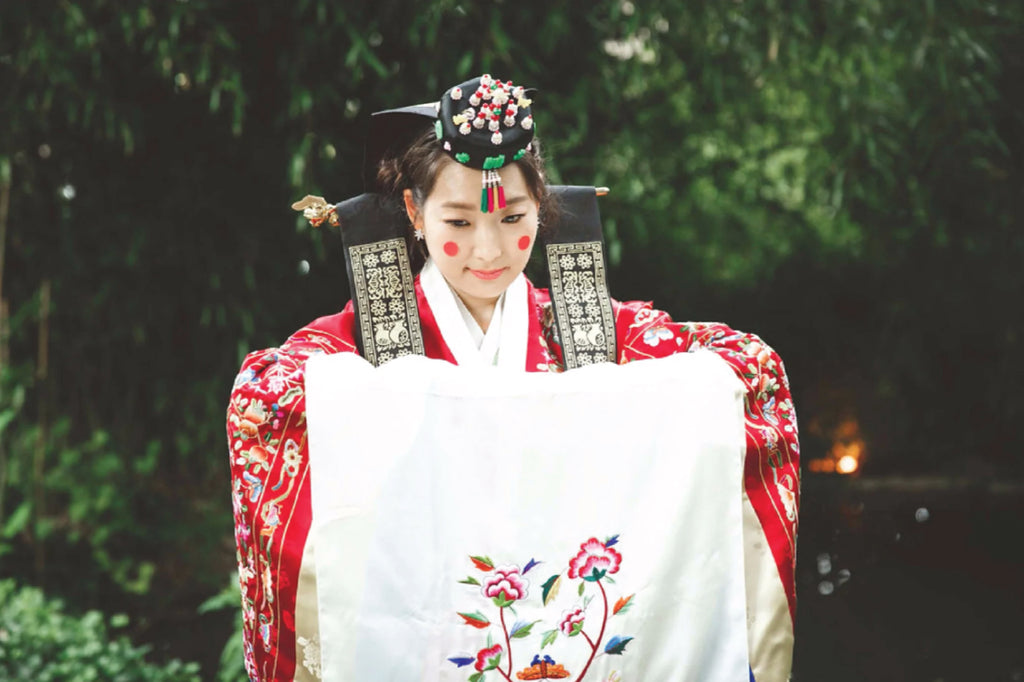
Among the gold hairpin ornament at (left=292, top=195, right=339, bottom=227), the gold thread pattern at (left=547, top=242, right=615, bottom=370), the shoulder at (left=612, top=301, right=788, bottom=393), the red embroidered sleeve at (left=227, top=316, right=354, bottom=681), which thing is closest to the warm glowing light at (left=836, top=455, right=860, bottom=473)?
the shoulder at (left=612, top=301, right=788, bottom=393)

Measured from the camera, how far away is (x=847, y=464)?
5.46 meters

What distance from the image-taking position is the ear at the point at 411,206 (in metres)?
2.13

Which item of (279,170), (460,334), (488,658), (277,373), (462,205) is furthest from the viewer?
(279,170)

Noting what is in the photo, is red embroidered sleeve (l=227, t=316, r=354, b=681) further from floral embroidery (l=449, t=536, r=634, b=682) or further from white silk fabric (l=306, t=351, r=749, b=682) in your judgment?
floral embroidery (l=449, t=536, r=634, b=682)

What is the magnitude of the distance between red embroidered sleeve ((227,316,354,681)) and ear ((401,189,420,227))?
0.39m

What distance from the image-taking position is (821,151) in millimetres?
4930

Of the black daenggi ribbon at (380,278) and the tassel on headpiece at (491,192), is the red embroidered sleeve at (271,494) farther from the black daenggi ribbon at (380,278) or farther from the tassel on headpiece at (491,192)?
the tassel on headpiece at (491,192)

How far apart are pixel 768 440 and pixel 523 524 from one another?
0.46 m

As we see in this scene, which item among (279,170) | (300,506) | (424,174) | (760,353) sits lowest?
(300,506)

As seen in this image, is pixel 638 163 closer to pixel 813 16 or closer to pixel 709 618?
pixel 813 16

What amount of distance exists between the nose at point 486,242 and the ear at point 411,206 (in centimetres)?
A: 18

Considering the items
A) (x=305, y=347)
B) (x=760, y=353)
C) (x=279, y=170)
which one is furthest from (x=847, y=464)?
(x=305, y=347)

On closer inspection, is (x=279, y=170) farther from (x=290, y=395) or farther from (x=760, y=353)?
(x=760, y=353)

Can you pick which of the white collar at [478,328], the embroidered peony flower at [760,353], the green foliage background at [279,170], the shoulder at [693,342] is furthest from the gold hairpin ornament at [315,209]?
the green foliage background at [279,170]
